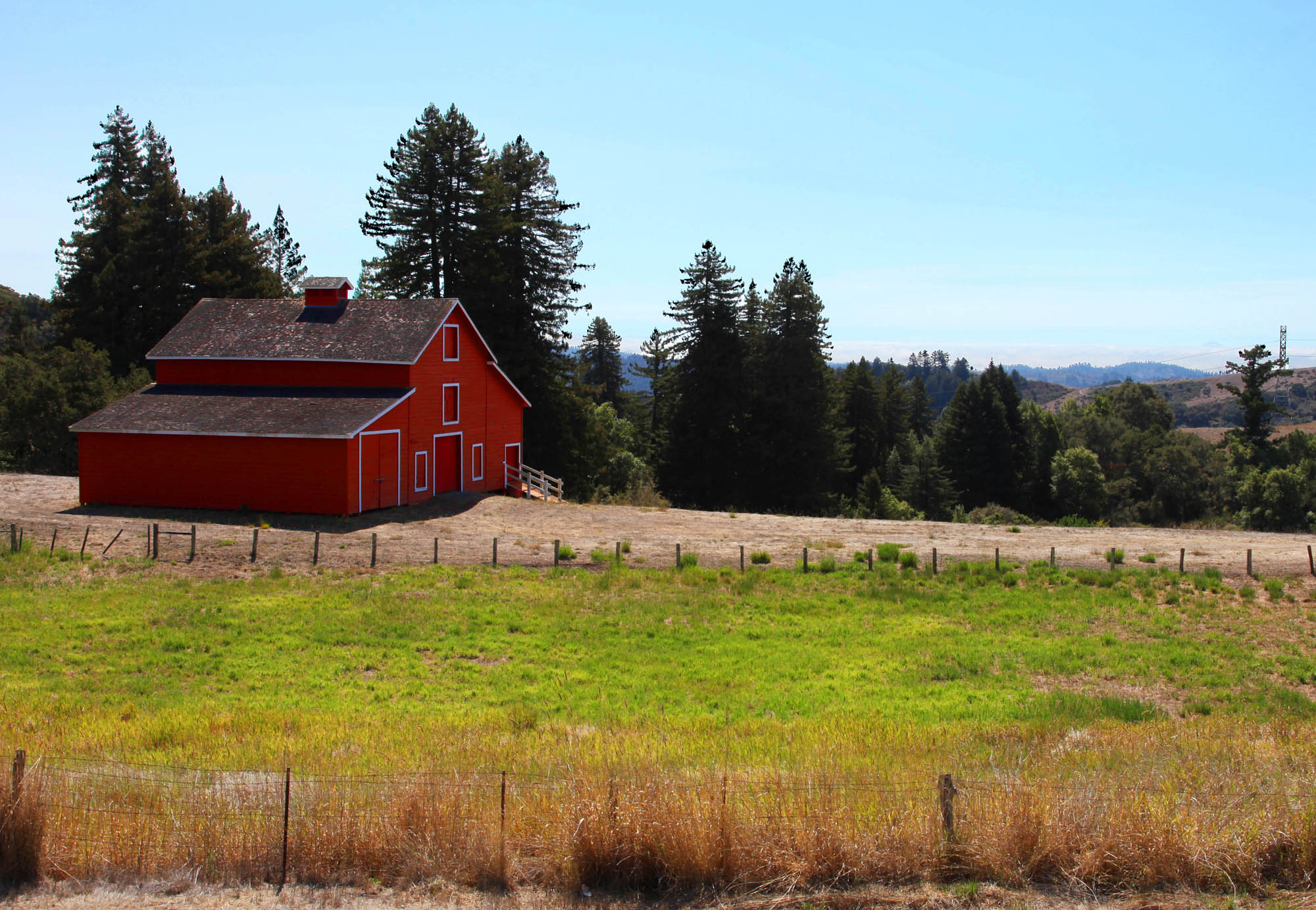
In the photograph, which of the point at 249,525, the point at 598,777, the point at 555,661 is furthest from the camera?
the point at 249,525

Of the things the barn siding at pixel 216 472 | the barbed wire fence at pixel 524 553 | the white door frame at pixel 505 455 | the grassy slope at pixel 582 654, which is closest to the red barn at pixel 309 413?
the barn siding at pixel 216 472

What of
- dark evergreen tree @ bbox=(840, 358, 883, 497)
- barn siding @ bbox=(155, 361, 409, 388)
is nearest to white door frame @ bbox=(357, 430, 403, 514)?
barn siding @ bbox=(155, 361, 409, 388)

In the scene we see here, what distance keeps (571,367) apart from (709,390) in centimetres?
984

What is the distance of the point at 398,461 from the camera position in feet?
113

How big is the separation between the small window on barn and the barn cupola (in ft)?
20.5

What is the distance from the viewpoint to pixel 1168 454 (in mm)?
82688

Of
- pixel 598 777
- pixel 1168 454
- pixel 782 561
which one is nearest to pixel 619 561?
pixel 782 561

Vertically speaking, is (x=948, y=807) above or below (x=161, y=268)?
below

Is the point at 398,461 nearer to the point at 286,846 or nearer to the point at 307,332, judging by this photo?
the point at 307,332

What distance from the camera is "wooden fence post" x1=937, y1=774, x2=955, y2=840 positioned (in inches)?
303

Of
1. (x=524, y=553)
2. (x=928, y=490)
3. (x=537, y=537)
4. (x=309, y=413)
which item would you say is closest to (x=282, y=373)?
(x=309, y=413)

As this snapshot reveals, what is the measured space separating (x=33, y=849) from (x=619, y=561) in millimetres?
19242

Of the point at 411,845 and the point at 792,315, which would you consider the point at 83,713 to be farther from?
the point at 792,315

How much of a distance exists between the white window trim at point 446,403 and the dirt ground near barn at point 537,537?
117 inches
